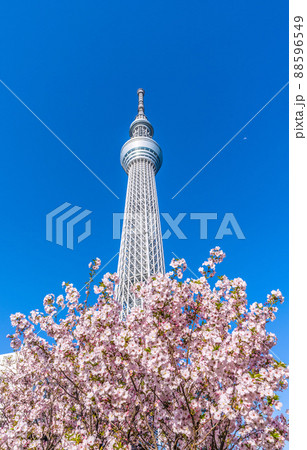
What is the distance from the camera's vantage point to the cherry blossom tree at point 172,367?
11.1 feet

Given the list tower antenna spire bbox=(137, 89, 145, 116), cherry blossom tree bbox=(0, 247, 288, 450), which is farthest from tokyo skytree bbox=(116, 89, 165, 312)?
cherry blossom tree bbox=(0, 247, 288, 450)

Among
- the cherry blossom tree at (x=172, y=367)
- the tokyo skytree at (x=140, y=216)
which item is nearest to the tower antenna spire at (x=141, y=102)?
the tokyo skytree at (x=140, y=216)

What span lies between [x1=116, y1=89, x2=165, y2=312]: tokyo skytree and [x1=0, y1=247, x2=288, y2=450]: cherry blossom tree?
1002 inches

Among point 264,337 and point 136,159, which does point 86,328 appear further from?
point 136,159

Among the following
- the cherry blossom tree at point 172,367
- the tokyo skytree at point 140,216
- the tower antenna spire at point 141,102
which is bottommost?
the cherry blossom tree at point 172,367

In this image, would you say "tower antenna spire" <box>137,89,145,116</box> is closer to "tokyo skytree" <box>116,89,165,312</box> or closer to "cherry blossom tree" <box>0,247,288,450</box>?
"tokyo skytree" <box>116,89,165,312</box>

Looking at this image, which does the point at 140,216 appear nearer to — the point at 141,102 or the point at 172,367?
the point at 141,102

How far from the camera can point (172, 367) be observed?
379 cm

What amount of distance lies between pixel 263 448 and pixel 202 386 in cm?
101

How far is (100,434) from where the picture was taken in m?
4.44

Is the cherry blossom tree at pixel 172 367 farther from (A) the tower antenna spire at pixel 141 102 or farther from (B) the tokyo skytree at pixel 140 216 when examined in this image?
(A) the tower antenna spire at pixel 141 102

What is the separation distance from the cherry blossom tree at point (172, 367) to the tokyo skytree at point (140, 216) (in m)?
25.4

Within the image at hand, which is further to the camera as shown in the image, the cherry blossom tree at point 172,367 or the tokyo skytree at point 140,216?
the tokyo skytree at point 140,216
